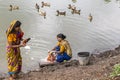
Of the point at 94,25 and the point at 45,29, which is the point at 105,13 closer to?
the point at 94,25

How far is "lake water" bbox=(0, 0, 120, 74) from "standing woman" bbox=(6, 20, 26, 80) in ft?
5.31

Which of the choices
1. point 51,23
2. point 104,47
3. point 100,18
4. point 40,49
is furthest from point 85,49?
point 100,18

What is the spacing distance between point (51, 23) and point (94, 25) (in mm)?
2003

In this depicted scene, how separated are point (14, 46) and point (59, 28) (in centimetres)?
656

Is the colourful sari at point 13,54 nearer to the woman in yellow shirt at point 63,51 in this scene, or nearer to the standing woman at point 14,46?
the standing woman at point 14,46

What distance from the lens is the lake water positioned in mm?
12602

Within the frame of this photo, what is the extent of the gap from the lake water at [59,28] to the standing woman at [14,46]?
1.62 metres

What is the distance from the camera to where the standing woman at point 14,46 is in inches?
348

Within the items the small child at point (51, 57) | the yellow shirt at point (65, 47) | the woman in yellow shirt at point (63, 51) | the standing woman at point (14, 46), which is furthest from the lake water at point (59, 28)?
the standing woman at point (14, 46)

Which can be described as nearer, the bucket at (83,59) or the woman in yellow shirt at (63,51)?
the bucket at (83,59)

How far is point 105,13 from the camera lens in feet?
60.0

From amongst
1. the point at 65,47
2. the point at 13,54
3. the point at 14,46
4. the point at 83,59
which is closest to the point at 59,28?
the point at 65,47

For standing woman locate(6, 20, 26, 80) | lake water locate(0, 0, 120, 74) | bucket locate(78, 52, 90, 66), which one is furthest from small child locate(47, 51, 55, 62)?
standing woman locate(6, 20, 26, 80)

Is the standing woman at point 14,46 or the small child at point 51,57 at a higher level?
the standing woman at point 14,46
